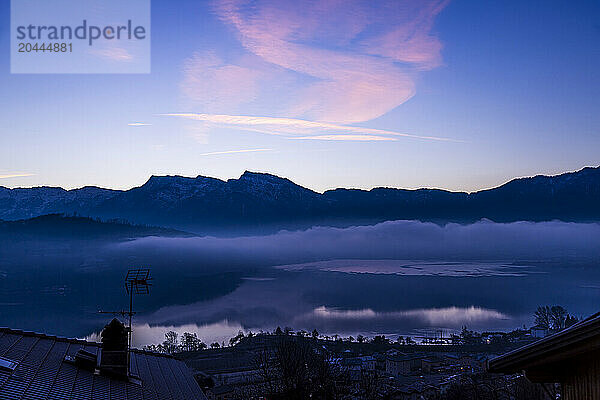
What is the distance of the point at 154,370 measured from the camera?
25.5ft

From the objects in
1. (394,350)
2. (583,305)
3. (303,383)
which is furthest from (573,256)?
(303,383)

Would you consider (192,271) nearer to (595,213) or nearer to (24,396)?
(24,396)

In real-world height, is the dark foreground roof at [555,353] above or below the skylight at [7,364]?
above

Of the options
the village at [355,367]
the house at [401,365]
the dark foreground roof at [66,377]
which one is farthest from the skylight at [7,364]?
the house at [401,365]

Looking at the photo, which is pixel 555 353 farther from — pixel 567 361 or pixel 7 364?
pixel 7 364

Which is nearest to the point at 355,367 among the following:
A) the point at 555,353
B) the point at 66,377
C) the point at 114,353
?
the point at 114,353

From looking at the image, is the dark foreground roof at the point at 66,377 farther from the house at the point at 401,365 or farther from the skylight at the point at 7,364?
the house at the point at 401,365

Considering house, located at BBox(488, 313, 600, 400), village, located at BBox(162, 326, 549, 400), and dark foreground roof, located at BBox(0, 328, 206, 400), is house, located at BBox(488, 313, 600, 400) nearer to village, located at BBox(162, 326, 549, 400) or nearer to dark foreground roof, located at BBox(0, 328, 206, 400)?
dark foreground roof, located at BBox(0, 328, 206, 400)

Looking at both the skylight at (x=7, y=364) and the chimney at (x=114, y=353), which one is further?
the chimney at (x=114, y=353)

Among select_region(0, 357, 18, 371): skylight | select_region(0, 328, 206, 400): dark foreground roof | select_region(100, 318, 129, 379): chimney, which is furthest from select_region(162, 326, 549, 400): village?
select_region(0, 357, 18, 371): skylight

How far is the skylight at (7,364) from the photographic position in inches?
213

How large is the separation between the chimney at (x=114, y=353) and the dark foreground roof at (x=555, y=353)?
4795mm

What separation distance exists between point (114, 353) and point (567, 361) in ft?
18.3

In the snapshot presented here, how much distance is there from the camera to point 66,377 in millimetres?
5926
